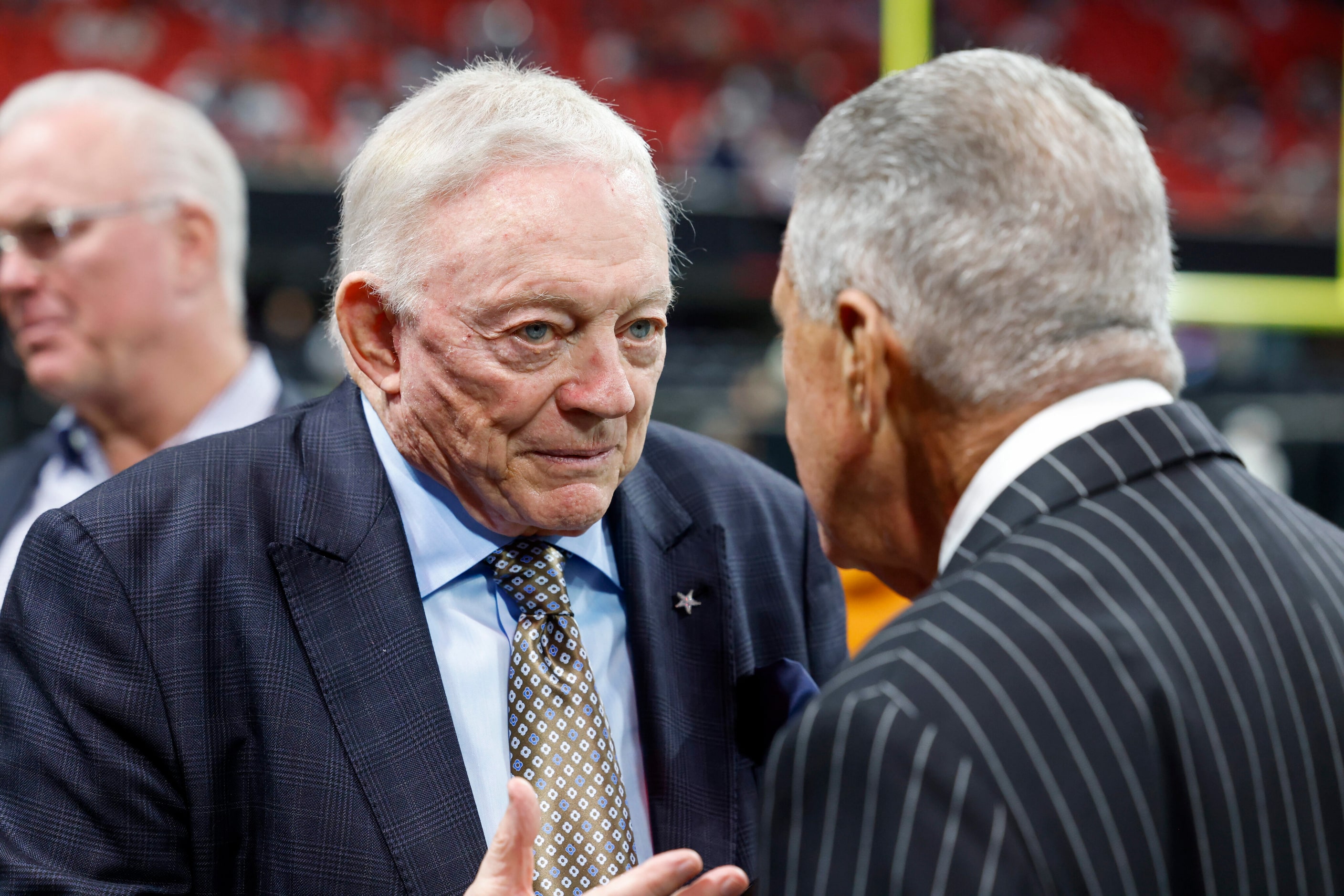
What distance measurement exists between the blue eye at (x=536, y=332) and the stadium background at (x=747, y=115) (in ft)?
14.4

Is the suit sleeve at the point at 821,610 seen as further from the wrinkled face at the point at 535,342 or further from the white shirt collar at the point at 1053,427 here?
the white shirt collar at the point at 1053,427

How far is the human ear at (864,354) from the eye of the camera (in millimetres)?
1042

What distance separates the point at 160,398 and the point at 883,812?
2.02m

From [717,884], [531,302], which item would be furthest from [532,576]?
[717,884]

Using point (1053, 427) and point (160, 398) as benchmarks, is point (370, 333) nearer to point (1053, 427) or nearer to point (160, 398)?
point (1053, 427)

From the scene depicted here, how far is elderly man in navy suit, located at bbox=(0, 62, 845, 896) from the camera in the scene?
4.08ft

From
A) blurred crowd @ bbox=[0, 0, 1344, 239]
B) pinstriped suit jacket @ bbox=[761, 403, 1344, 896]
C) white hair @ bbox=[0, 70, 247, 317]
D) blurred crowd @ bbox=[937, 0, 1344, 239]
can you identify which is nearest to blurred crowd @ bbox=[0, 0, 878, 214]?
blurred crowd @ bbox=[0, 0, 1344, 239]

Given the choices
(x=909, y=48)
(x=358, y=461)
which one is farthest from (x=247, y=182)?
(x=358, y=461)

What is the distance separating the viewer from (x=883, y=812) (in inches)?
32.3

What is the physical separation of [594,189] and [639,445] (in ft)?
1.00

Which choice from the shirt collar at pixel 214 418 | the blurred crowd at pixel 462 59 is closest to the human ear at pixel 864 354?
the shirt collar at pixel 214 418

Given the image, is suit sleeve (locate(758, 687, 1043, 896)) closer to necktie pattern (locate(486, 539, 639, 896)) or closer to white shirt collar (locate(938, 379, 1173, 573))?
white shirt collar (locate(938, 379, 1173, 573))

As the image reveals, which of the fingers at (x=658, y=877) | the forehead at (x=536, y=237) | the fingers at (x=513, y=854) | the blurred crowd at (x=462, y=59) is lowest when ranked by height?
the fingers at (x=658, y=877)

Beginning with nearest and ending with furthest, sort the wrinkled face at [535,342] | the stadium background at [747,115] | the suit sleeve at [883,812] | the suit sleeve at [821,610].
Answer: the suit sleeve at [883,812] → the wrinkled face at [535,342] → the suit sleeve at [821,610] → the stadium background at [747,115]
